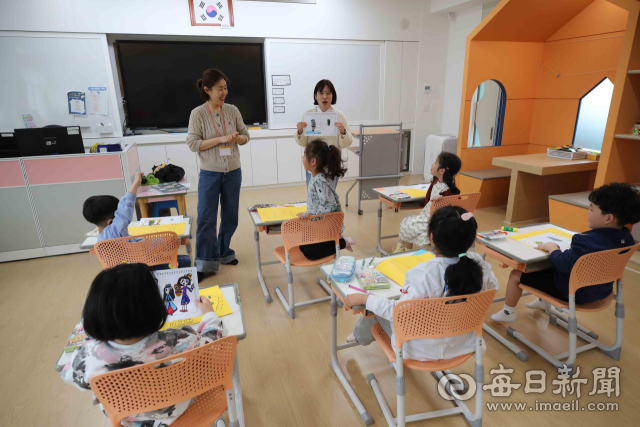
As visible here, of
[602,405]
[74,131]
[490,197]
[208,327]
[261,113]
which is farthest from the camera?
[261,113]

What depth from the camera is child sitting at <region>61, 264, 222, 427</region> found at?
39.0 inches

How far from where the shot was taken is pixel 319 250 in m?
2.49

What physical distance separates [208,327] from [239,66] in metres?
5.19

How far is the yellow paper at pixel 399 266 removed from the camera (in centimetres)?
173

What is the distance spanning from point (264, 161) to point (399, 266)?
14.6ft

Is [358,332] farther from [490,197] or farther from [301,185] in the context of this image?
[301,185]

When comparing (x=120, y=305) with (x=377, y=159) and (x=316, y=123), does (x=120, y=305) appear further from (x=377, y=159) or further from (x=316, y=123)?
(x=377, y=159)

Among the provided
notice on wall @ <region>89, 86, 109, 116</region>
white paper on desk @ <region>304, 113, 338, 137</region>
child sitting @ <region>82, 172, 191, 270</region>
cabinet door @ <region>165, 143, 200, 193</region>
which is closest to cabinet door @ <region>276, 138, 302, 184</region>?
cabinet door @ <region>165, 143, 200, 193</region>

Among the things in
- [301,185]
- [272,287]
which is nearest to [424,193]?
[272,287]

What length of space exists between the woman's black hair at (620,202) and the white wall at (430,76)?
4.96m

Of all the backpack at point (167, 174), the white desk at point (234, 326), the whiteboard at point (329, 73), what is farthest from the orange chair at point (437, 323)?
the whiteboard at point (329, 73)

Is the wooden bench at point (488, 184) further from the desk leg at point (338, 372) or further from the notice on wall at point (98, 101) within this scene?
the notice on wall at point (98, 101)

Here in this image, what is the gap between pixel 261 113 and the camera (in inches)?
235

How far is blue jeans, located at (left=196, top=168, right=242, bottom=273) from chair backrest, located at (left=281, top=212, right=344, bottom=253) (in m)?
0.97
